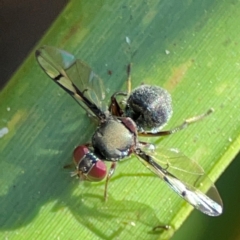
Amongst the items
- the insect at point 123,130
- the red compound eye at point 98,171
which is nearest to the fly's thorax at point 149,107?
the insect at point 123,130

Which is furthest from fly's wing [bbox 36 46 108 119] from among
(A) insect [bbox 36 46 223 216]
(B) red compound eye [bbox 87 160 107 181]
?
(B) red compound eye [bbox 87 160 107 181]

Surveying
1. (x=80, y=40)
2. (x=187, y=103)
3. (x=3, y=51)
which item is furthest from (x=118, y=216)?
(x=3, y=51)

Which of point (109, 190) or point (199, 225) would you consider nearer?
point (109, 190)

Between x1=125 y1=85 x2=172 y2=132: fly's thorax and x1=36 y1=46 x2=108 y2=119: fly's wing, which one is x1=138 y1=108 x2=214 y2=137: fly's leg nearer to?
x1=125 y1=85 x2=172 y2=132: fly's thorax

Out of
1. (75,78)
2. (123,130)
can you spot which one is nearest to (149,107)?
(123,130)

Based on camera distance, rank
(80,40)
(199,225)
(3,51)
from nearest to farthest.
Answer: (80,40) < (199,225) < (3,51)

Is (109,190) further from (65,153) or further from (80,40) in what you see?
(80,40)

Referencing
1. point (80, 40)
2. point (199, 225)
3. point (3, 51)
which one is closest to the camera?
point (80, 40)
